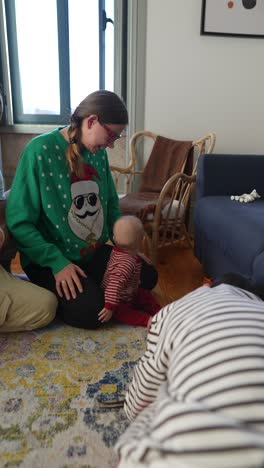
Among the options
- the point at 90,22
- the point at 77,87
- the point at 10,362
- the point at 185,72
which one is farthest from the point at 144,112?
the point at 10,362

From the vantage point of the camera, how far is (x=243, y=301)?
656mm

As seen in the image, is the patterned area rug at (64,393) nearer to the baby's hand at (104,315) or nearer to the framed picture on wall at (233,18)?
the baby's hand at (104,315)

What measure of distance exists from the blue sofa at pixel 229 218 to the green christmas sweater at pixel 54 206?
1.93 ft

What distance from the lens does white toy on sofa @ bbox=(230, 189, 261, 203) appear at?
6.87 ft

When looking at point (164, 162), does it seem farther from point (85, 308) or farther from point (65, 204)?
point (85, 308)

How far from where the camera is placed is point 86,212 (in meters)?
1.64

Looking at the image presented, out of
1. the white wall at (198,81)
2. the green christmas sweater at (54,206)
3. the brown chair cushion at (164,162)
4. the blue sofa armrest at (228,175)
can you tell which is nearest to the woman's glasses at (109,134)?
the green christmas sweater at (54,206)

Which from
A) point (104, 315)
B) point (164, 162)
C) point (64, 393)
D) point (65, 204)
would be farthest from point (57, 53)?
point (64, 393)

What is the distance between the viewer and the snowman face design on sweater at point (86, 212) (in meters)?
1.59

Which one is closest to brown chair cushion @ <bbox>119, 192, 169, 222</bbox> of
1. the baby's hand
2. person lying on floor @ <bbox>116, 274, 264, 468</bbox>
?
the baby's hand

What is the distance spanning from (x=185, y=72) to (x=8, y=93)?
1.37m

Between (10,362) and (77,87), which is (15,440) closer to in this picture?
(10,362)

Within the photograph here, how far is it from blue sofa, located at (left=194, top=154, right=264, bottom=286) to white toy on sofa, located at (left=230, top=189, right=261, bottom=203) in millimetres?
35

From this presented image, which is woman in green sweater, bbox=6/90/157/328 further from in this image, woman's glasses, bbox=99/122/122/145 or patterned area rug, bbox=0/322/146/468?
patterned area rug, bbox=0/322/146/468
